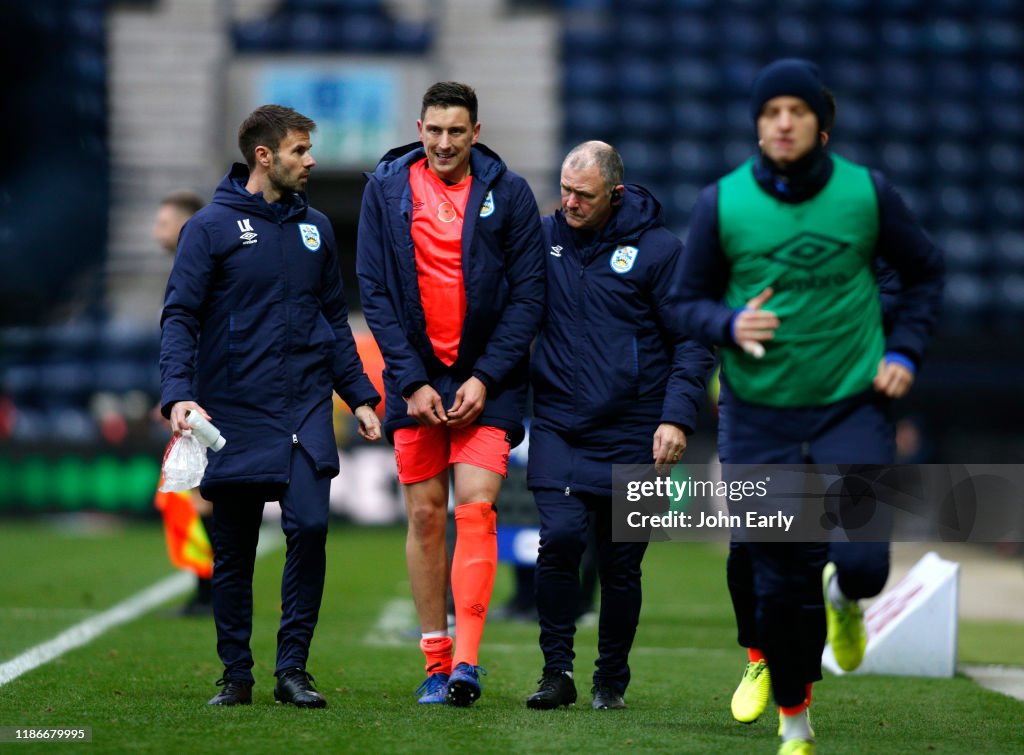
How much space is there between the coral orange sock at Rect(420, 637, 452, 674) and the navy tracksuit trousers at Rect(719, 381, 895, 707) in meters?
1.37

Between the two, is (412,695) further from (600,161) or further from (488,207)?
(600,161)

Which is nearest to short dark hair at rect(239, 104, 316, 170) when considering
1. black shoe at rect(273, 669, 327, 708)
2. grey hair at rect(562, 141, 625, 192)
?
grey hair at rect(562, 141, 625, 192)

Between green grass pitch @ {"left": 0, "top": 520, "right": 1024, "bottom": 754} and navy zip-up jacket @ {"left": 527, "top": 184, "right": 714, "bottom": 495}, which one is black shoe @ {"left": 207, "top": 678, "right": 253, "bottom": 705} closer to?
green grass pitch @ {"left": 0, "top": 520, "right": 1024, "bottom": 754}

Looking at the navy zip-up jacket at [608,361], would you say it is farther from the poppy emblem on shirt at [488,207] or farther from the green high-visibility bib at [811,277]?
the green high-visibility bib at [811,277]

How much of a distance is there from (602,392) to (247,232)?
1253 millimetres

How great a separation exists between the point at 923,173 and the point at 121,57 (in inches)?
437

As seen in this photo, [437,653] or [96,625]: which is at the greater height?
[437,653]

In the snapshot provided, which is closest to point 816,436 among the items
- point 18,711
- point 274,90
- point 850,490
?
point 850,490

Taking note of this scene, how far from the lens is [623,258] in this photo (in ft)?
17.3

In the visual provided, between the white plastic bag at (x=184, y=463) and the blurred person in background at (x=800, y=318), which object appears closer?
the blurred person in background at (x=800, y=318)

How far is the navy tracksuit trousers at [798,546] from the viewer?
4.07m

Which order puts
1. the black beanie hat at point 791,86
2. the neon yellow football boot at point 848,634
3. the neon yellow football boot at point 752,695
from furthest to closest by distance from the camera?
the neon yellow football boot at point 848,634 → the neon yellow football boot at point 752,695 → the black beanie hat at point 791,86

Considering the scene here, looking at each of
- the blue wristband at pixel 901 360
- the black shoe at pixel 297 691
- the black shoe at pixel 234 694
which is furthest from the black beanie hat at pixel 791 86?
the black shoe at pixel 234 694

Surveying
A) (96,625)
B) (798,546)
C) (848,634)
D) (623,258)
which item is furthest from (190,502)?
(798,546)
